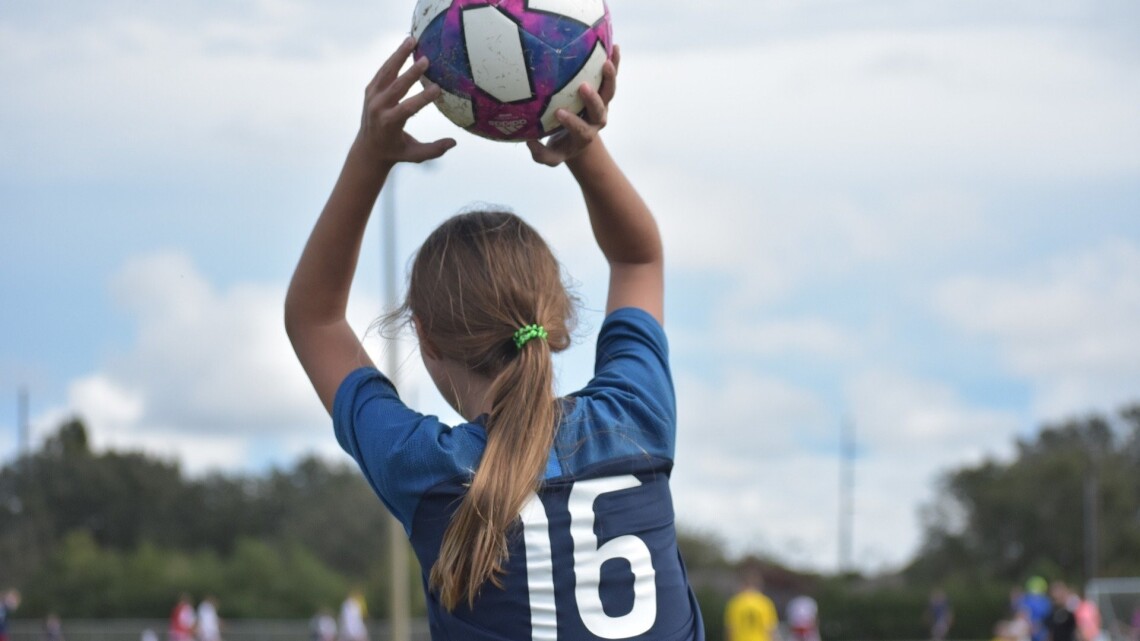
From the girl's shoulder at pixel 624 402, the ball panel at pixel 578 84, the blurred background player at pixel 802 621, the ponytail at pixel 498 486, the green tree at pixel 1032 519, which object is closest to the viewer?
the ponytail at pixel 498 486

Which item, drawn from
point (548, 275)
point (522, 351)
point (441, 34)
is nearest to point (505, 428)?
point (522, 351)

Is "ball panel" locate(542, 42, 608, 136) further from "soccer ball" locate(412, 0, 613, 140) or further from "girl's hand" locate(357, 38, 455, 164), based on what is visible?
"girl's hand" locate(357, 38, 455, 164)

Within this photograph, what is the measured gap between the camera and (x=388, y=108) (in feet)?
6.62

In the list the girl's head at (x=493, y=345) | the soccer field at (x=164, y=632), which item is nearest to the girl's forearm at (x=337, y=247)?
the girl's head at (x=493, y=345)

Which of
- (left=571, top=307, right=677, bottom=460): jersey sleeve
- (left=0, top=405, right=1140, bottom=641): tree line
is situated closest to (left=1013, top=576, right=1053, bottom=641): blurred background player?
(left=0, top=405, right=1140, bottom=641): tree line

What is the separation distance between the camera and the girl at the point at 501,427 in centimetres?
189

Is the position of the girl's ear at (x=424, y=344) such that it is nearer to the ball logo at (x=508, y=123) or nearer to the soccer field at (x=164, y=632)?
the ball logo at (x=508, y=123)

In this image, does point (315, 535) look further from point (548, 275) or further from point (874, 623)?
point (548, 275)

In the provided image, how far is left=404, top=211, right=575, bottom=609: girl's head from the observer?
6.14 feet

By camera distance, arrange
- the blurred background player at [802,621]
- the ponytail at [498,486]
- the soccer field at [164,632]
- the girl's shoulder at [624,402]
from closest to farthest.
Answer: the ponytail at [498,486], the girl's shoulder at [624,402], the blurred background player at [802,621], the soccer field at [164,632]

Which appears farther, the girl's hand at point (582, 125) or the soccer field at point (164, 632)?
the soccer field at point (164, 632)

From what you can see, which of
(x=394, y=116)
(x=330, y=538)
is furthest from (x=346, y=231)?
(x=330, y=538)

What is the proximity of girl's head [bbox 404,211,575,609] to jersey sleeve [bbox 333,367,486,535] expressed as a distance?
4 centimetres

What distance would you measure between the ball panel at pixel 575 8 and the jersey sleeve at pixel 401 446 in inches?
29.8
